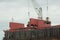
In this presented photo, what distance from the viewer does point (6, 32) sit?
129 feet

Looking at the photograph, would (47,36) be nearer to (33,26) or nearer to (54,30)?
(54,30)

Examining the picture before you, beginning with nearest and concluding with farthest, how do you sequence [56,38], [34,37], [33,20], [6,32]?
[56,38] < [34,37] < [33,20] < [6,32]

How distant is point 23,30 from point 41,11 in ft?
37.4

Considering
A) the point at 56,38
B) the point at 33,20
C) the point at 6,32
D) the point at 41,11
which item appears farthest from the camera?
the point at 41,11

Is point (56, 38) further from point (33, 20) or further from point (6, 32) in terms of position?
point (6, 32)

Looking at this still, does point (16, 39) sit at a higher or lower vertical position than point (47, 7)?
lower

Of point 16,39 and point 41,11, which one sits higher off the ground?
point 41,11

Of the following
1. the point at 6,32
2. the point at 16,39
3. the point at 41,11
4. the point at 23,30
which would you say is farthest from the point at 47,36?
the point at 41,11

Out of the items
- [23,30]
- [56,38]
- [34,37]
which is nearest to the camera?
[56,38]

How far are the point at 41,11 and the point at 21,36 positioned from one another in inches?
446

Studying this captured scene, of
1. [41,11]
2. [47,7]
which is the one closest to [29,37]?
[47,7]

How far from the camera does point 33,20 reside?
120 ft

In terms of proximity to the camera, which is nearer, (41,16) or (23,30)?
(23,30)

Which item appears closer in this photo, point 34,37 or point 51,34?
point 51,34
